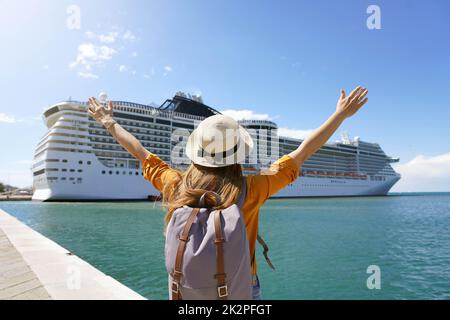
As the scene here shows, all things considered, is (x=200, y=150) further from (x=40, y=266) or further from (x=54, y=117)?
(x=54, y=117)

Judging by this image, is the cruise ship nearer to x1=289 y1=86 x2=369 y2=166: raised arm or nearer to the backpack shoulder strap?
x1=289 y1=86 x2=369 y2=166: raised arm

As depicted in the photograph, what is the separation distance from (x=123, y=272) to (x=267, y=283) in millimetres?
3527

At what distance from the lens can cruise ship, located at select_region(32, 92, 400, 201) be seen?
1714 inches

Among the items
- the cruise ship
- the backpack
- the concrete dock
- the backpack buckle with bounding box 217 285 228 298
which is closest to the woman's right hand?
the backpack

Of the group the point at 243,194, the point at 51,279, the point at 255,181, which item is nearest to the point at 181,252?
the point at 243,194

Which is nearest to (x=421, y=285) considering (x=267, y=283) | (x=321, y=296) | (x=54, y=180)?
(x=321, y=296)

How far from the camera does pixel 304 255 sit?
10.5 meters

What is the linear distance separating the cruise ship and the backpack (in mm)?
26447

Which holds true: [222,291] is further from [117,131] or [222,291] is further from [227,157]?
[117,131]

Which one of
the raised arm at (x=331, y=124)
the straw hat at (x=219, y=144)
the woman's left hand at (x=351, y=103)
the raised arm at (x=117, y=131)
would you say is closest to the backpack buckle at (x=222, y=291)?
the straw hat at (x=219, y=144)

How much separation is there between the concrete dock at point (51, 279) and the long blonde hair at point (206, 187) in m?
2.64

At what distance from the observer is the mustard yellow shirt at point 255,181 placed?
1.48 metres

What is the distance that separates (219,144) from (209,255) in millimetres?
491

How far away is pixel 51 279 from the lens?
165 inches
